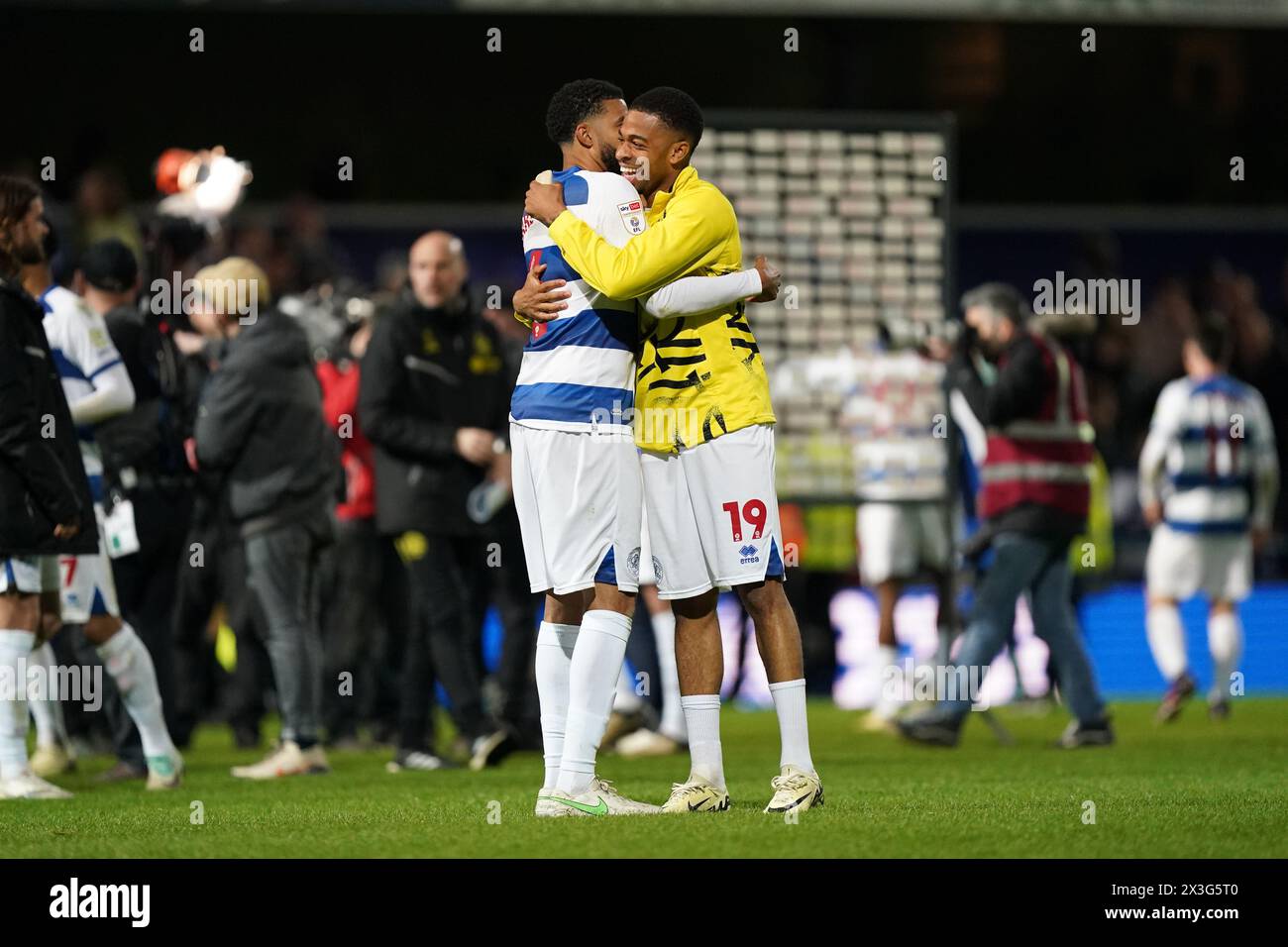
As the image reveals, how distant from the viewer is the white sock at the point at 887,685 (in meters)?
12.4

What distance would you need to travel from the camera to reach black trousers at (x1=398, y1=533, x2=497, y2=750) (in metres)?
9.56

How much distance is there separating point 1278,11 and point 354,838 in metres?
11.9

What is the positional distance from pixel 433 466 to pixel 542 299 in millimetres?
3143

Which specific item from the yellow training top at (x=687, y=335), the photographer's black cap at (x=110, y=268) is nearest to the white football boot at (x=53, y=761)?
the photographer's black cap at (x=110, y=268)

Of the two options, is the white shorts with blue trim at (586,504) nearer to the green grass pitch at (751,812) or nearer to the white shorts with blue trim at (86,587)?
the green grass pitch at (751,812)

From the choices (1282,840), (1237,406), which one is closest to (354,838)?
(1282,840)

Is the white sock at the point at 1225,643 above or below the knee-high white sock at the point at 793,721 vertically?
below

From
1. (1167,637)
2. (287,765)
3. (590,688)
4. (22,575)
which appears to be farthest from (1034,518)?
(22,575)

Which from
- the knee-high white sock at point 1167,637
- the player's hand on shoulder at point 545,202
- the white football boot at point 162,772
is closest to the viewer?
the player's hand on shoulder at point 545,202

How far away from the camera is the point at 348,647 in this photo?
39.2 feet

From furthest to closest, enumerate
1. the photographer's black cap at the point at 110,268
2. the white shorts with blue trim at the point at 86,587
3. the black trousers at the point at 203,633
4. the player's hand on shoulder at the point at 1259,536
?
the player's hand on shoulder at the point at 1259,536
the black trousers at the point at 203,633
the photographer's black cap at the point at 110,268
the white shorts with blue trim at the point at 86,587

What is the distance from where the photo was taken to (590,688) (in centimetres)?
663

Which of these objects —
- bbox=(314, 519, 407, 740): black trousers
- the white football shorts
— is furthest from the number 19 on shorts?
the white football shorts

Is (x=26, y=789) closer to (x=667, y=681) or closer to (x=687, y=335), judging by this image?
(x=687, y=335)
